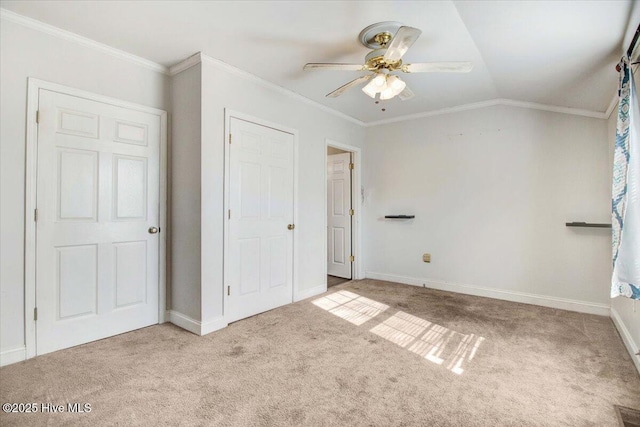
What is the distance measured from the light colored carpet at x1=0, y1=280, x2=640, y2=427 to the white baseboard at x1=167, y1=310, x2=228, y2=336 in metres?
0.07

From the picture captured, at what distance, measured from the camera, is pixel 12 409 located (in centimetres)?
168

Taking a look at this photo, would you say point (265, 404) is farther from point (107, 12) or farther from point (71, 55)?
point (71, 55)

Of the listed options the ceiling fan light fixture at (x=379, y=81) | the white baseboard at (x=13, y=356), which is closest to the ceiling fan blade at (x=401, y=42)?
the ceiling fan light fixture at (x=379, y=81)

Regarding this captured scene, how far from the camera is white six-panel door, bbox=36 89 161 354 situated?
2.35 metres

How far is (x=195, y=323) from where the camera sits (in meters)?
2.75

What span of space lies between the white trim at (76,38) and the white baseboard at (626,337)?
4.55 meters

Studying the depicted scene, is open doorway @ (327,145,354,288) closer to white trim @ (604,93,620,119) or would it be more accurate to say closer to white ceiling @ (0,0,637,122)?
white ceiling @ (0,0,637,122)

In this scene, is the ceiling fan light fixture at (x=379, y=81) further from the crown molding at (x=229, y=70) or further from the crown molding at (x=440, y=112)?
the crown molding at (x=440, y=112)

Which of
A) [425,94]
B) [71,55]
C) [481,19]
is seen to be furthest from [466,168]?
[71,55]

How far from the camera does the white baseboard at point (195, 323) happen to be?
2709 millimetres

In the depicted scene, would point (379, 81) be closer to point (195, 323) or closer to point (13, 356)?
point (195, 323)

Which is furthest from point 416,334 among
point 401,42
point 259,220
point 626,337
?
point 401,42

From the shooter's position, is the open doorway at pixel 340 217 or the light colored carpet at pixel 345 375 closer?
the light colored carpet at pixel 345 375

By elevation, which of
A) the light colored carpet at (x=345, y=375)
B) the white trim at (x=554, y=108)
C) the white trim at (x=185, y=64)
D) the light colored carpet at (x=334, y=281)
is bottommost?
the light colored carpet at (x=345, y=375)
